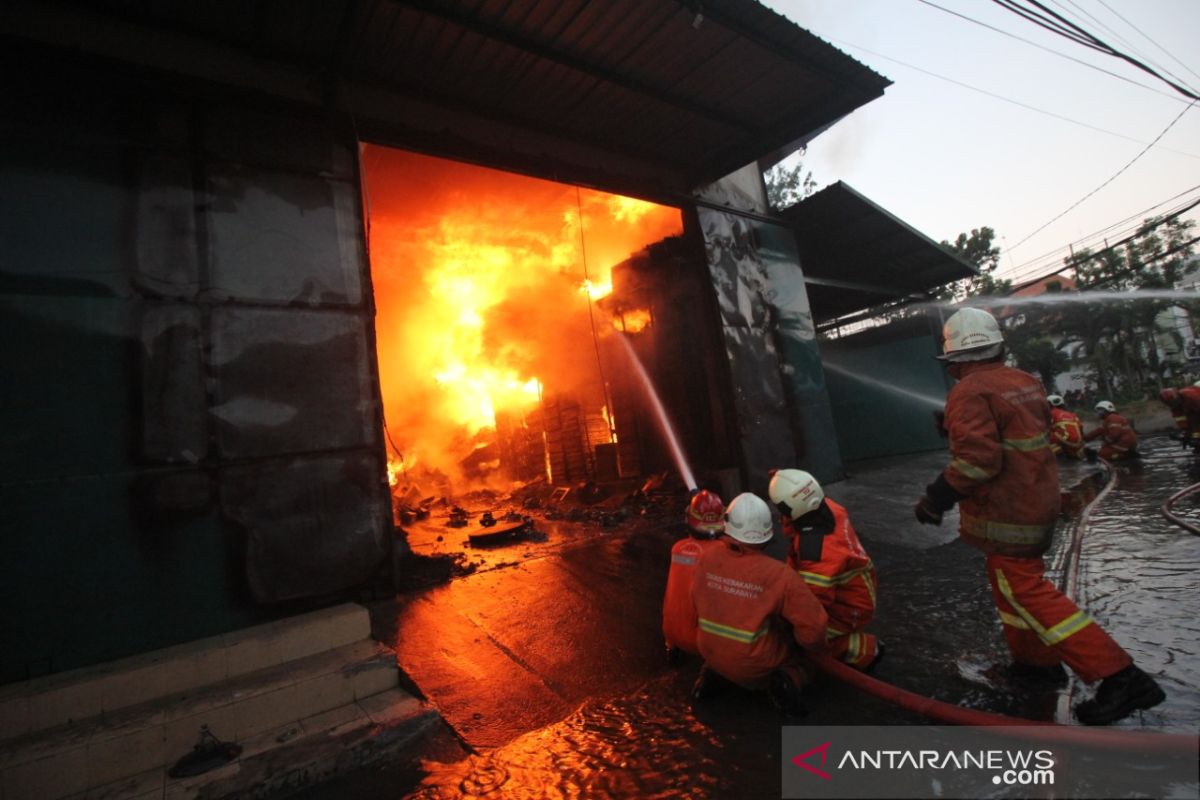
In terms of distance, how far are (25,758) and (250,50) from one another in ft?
17.7

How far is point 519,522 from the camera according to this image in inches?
301

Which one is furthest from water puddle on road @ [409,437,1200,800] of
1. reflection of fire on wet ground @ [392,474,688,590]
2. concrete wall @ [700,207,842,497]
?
concrete wall @ [700,207,842,497]

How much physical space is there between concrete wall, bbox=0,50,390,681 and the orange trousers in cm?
443

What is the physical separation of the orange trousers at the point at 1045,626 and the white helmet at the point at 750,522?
120 cm

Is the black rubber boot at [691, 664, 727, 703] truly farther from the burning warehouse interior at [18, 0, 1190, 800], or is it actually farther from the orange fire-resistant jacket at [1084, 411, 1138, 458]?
the orange fire-resistant jacket at [1084, 411, 1138, 458]

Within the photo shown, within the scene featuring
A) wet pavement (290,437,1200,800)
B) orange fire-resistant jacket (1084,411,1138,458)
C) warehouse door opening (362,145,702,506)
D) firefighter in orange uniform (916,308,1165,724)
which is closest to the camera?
wet pavement (290,437,1200,800)

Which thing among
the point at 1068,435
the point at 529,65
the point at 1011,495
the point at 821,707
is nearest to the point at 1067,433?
the point at 1068,435

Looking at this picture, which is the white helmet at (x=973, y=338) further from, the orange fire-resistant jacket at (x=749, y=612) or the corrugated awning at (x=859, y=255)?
the corrugated awning at (x=859, y=255)

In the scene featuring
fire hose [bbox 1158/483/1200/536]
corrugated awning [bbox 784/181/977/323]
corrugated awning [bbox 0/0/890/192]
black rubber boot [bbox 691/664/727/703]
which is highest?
corrugated awning [bbox 0/0/890/192]

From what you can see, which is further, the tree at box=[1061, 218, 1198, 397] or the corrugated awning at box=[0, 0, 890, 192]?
the tree at box=[1061, 218, 1198, 397]

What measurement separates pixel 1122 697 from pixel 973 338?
175cm

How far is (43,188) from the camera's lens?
3.65 m

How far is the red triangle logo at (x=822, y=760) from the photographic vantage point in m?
2.20

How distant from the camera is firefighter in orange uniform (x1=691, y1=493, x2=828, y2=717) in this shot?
2.54 m
